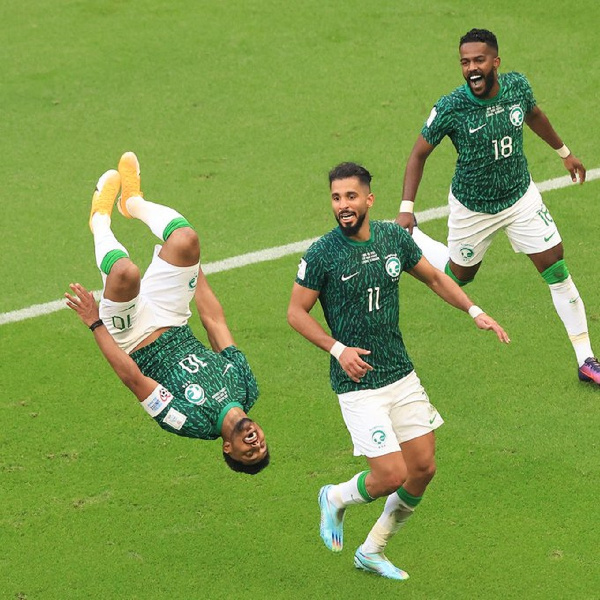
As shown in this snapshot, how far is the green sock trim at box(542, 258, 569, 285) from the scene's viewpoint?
10508mm

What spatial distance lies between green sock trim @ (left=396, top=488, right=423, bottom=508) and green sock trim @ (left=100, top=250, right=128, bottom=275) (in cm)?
246

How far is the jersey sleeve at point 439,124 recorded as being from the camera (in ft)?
34.1

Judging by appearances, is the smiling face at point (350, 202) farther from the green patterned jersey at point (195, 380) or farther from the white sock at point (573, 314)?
the white sock at point (573, 314)

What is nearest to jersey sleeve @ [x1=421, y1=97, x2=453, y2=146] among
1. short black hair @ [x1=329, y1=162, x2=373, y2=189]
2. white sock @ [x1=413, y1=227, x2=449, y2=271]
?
white sock @ [x1=413, y1=227, x2=449, y2=271]

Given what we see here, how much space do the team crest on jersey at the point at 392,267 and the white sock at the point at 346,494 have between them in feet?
4.44

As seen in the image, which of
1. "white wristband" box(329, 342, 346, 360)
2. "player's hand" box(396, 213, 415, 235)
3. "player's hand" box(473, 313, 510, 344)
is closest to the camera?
"white wristband" box(329, 342, 346, 360)

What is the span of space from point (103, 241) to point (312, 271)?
1849 mm

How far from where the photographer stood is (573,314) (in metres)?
10.7

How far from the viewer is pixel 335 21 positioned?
17.1 metres

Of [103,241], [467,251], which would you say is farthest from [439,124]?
[103,241]

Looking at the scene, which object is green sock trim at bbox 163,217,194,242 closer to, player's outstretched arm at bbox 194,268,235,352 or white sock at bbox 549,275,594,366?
player's outstretched arm at bbox 194,268,235,352

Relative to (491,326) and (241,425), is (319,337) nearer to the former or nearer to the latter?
(241,425)

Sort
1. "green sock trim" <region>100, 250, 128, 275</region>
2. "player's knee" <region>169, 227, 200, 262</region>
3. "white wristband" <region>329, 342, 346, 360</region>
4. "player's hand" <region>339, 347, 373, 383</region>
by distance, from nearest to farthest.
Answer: "player's hand" <region>339, 347, 373, 383</region> < "white wristband" <region>329, 342, 346, 360</region> < "green sock trim" <region>100, 250, 128, 275</region> < "player's knee" <region>169, 227, 200, 262</region>

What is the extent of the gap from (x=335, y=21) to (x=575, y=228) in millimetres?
5508
